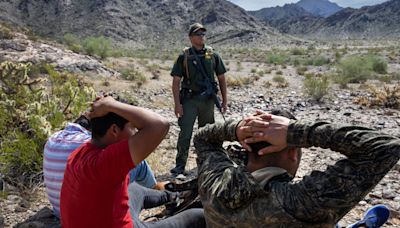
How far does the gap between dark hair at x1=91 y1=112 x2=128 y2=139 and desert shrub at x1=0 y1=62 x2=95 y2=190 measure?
7.42ft

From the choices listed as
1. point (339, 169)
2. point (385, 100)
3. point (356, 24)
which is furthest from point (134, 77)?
point (356, 24)

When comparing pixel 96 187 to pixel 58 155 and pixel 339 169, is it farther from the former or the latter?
pixel 339 169

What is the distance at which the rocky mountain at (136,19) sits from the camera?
5354cm

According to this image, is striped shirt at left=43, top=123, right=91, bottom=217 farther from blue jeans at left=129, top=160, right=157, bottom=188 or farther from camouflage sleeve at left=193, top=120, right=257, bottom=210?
camouflage sleeve at left=193, top=120, right=257, bottom=210

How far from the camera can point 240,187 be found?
1424mm

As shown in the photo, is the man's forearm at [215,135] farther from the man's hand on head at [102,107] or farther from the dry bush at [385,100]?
the dry bush at [385,100]

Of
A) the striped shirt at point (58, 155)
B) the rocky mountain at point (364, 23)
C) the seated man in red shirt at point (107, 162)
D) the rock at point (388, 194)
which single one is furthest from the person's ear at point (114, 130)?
the rocky mountain at point (364, 23)

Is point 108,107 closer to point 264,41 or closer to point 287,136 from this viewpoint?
point 287,136

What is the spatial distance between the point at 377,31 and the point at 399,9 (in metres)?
11.4

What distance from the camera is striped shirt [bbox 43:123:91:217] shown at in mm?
2584

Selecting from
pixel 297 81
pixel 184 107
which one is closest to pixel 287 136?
pixel 184 107

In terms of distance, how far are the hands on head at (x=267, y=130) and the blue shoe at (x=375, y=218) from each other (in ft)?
5.64

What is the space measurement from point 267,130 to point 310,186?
233 mm

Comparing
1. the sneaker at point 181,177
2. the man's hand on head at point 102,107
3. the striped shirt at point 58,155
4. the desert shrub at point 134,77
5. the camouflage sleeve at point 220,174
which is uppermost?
the man's hand on head at point 102,107
